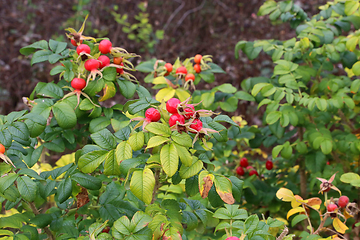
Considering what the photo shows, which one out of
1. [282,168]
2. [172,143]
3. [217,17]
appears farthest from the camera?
[217,17]

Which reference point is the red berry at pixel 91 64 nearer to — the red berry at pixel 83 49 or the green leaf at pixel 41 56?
the red berry at pixel 83 49

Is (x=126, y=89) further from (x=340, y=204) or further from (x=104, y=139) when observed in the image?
(x=340, y=204)

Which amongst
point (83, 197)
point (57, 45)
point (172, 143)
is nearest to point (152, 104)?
point (172, 143)

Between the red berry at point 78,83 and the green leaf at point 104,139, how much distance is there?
258 mm

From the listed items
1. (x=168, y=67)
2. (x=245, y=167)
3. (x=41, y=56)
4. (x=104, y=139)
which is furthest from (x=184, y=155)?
(x=245, y=167)

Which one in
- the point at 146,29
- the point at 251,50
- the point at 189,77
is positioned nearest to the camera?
the point at 189,77

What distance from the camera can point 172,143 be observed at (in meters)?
0.80

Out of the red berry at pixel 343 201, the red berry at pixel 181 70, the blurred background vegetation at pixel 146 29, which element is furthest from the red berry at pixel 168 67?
the blurred background vegetation at pixel 146 29

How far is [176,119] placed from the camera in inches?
32.2

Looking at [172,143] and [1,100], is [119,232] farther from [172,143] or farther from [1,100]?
[1,100]

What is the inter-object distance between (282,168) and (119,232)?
153 centimetres

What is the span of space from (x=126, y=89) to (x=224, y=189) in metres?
0.52

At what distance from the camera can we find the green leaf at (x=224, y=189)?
813mm

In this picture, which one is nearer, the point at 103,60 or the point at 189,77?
the point at 103,60
